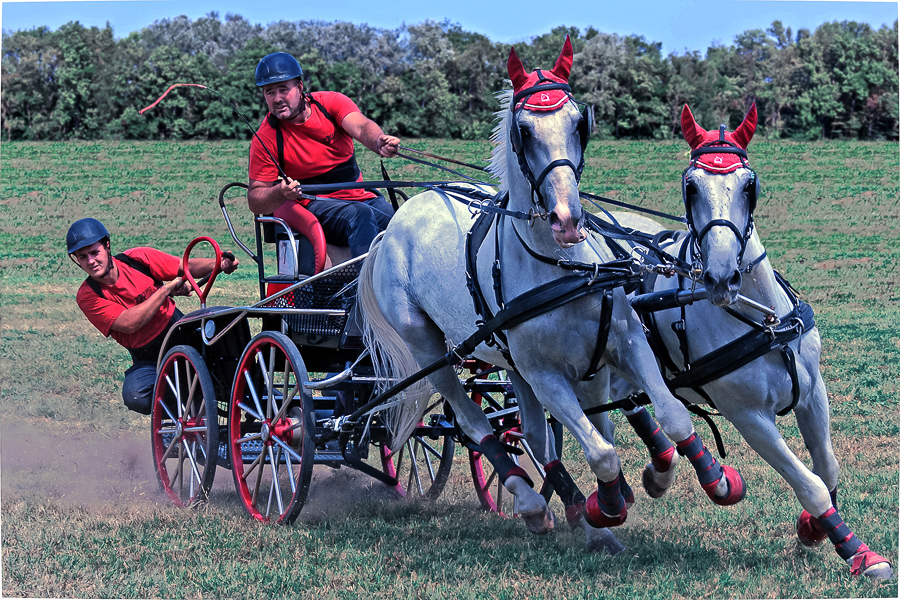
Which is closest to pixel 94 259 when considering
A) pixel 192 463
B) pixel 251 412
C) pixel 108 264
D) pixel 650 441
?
pixel 108 264

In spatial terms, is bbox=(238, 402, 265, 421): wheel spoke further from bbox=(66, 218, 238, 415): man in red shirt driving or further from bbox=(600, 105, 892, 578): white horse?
bbox=(600, 105, 892, 578): white horse

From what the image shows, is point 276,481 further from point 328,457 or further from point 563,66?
point 563,66

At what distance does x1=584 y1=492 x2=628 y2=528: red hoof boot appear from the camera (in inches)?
171

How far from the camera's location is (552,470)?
486 centimetres

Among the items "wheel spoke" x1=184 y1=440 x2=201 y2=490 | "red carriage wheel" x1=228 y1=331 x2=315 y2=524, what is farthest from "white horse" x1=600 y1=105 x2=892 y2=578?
"wheel spoke" x1=184 y1=440 x2=201 y2=490

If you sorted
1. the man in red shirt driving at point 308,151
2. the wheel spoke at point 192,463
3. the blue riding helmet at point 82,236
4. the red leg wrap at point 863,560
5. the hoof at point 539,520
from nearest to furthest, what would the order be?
the red leg wrap at point 863,560, the hoof at point 539,520, the man in red shirt driving at point 308,151, the wheel spoke at point 192,463, the blue riding helmet at point 82,236

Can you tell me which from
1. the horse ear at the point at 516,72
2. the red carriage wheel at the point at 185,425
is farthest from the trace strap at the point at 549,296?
the red carriage wheel at the point at 185,425

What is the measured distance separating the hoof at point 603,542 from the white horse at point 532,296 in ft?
1.16

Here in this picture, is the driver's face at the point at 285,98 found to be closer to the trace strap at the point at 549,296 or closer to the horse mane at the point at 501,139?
the horse mane at the point at 501,139

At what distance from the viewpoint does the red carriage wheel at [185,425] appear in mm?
6035

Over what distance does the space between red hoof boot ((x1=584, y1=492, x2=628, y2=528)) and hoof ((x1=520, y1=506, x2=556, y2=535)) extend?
334 mm

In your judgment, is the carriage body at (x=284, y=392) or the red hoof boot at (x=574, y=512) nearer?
the red hoof boot at (x=574, y=512)

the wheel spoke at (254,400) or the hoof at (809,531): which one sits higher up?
the wheel spoke at (254,400)

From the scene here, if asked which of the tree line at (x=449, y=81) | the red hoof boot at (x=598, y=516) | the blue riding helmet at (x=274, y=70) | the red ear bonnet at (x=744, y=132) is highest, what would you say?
the tree line at (x=449, y=81)
